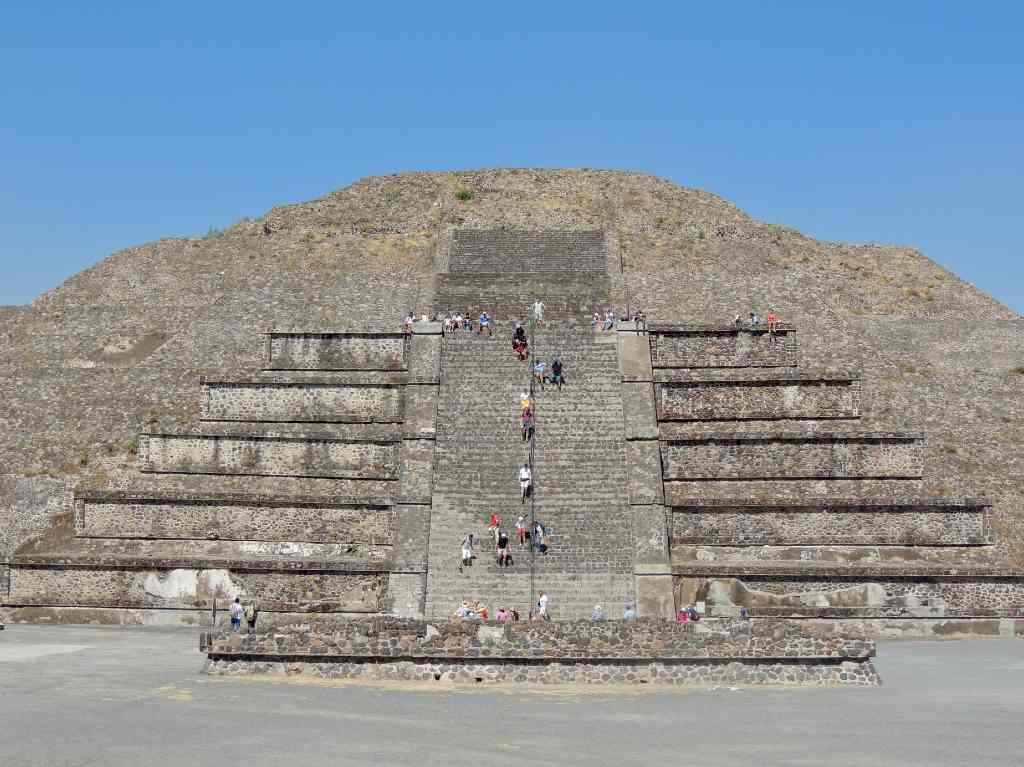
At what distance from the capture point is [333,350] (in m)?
30.8

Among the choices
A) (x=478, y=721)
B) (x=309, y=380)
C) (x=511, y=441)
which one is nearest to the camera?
(x=478, y=721)

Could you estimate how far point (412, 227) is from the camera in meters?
39.2

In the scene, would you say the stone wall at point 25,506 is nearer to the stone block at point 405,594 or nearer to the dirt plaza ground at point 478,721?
the dirt plaza ground at point 478,721

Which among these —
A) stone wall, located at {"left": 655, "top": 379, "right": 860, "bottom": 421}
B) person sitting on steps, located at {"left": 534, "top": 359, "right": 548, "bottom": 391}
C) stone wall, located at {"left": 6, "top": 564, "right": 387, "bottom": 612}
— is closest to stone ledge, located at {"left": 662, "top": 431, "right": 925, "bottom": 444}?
stone wall, located at {"left": 655, "top": 379, "right": 860, "bottom": 421}

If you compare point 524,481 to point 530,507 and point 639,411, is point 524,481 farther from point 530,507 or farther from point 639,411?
point 639,411

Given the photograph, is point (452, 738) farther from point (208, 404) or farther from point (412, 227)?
point (412, 227)

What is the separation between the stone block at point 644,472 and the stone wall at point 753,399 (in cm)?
238

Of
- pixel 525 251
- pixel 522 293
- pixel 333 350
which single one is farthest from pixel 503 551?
pixel 525 251

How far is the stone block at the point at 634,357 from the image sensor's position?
93.7 feet

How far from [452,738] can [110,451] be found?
16465 mm

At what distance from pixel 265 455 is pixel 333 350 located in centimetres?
442

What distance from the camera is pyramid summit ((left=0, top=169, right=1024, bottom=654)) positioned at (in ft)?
79.5

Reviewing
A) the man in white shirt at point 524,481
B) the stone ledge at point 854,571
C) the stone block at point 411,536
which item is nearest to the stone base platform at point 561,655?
the stone block at point 411,536

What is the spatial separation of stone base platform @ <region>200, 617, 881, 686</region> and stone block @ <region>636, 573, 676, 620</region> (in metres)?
5.42
